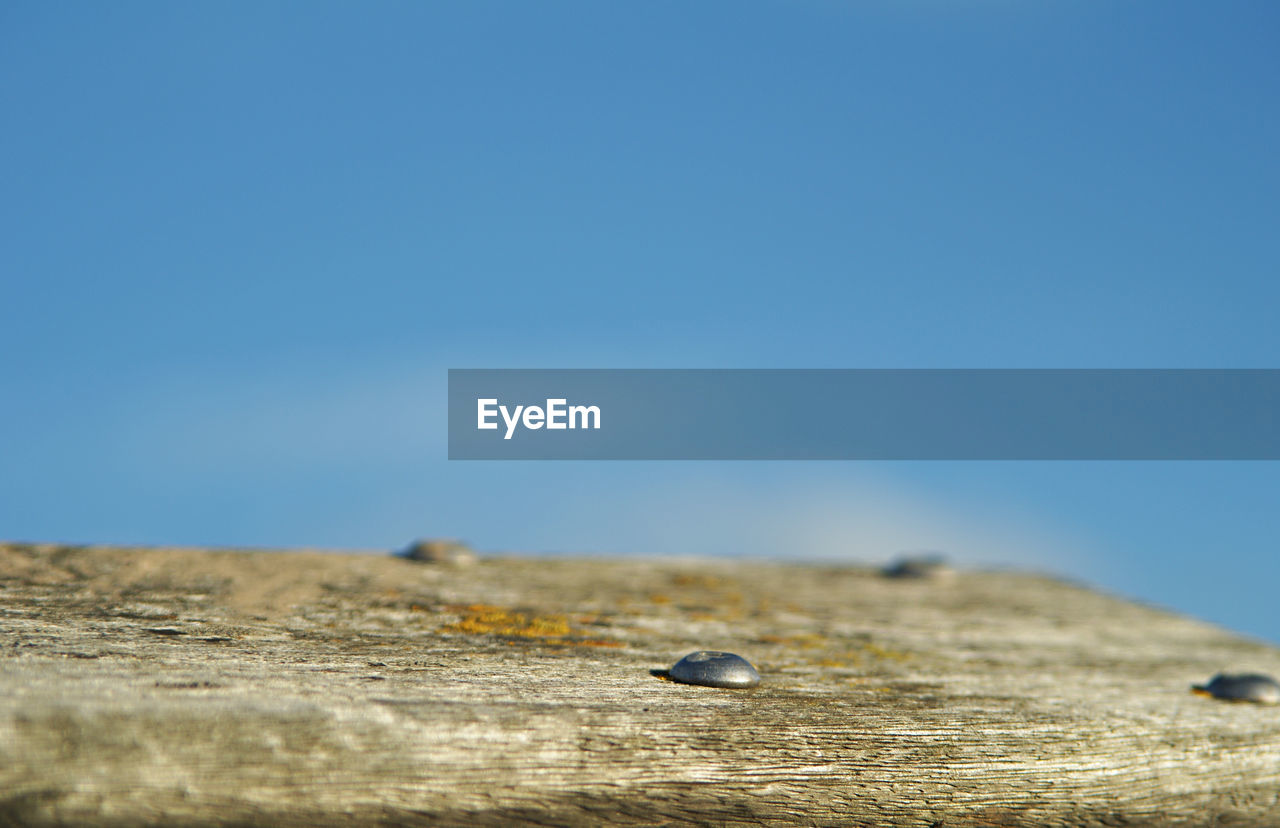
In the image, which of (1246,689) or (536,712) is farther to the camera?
(1246,689)

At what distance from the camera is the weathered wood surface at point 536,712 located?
8.11 feet

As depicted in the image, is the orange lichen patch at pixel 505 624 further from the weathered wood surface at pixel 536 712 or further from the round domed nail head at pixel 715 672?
the round domed nail head at pixel 715 672

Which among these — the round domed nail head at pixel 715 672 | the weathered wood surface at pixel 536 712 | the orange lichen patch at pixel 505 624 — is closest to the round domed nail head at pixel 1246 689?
the weathered wood surface at pixel 536 712

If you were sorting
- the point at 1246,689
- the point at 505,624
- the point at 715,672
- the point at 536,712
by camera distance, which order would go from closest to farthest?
1. the point at 536,712
2. the point at 715,672
3. the point at 505,624
4. the point at 1246,689

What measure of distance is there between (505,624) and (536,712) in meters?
1.71

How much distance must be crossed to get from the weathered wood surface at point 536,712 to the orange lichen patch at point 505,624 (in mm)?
31

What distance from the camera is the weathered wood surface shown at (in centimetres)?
247

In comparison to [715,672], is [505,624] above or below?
above

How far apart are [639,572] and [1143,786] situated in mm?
4053

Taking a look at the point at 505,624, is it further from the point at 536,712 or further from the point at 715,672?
the point at 536,712

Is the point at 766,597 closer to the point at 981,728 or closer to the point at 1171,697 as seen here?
the point at 1171,697

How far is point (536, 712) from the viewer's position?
2.96m

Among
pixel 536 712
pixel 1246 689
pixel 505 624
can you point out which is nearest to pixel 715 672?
pixel 536 712

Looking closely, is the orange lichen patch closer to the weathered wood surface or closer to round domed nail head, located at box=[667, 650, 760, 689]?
the weathered wood surface
